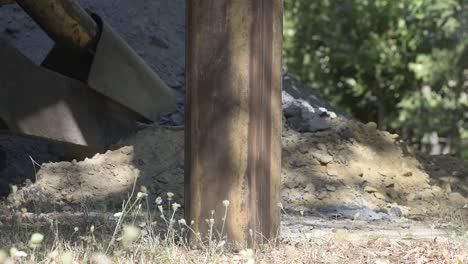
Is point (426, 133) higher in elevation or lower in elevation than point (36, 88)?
lower

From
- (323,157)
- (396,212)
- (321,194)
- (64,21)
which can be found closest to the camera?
(64,21)

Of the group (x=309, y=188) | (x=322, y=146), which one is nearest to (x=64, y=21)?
(x=309, y=188)

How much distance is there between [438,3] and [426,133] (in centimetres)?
216

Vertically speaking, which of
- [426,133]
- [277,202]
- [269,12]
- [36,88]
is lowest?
[426,133]

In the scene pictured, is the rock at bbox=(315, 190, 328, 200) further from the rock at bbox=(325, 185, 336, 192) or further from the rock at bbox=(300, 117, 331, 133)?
the rock at bbox=(300, 117, 331, 133)

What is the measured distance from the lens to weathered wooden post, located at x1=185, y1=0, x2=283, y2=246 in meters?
4.68

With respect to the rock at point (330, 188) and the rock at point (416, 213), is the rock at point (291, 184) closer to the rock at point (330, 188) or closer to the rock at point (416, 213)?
the rock at point (330, 188)

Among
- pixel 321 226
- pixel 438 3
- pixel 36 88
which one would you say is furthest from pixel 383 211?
pixel 438 3

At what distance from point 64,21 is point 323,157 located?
2556 millimetres

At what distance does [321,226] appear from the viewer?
5.93 metres

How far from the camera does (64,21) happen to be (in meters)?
7.15

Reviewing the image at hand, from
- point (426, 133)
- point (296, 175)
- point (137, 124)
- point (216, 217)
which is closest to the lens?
point (216, 217)

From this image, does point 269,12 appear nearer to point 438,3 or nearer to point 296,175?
point 296,175

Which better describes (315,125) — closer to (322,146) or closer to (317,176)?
(322,146)
